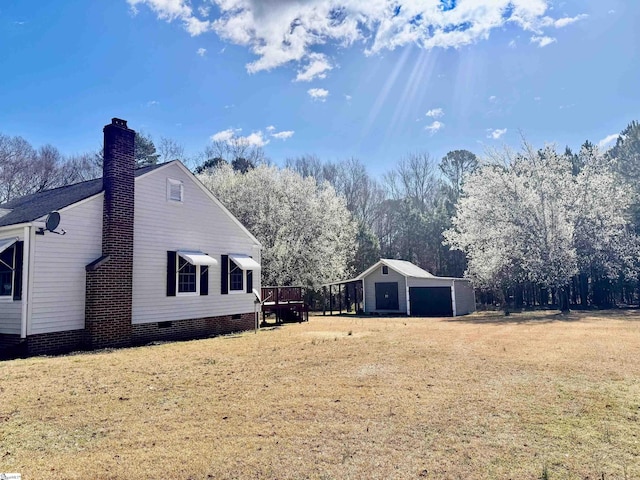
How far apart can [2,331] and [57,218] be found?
10.5ft

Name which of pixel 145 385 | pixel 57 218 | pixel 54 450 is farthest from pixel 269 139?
pixel 54 450

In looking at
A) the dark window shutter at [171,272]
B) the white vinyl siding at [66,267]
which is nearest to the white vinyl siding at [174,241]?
the dark window shutter at [171,272]

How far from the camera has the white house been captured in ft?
33.7

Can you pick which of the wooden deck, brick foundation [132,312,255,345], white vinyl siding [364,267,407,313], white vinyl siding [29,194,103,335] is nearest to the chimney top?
white vinyl siding [29,194,103,335]

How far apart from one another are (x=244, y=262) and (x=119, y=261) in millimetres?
4902

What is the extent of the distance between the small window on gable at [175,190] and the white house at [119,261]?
3 centimetres

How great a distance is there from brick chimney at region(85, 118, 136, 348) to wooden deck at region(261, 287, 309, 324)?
23.0 ft

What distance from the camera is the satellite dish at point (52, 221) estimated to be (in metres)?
10.2

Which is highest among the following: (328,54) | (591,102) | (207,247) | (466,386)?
(328,54)

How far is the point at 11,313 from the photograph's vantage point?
1025cm

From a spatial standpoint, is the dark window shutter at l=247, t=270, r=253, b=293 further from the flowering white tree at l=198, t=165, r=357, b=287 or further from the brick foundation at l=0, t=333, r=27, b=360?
the flowering white tree at l=198, t=165, r=357, b=287

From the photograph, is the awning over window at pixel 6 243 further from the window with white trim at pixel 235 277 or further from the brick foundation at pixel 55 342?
the window with white trim at pixel 235 277

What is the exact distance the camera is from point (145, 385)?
6.59m

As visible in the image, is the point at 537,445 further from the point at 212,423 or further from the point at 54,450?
the point at 54,450
